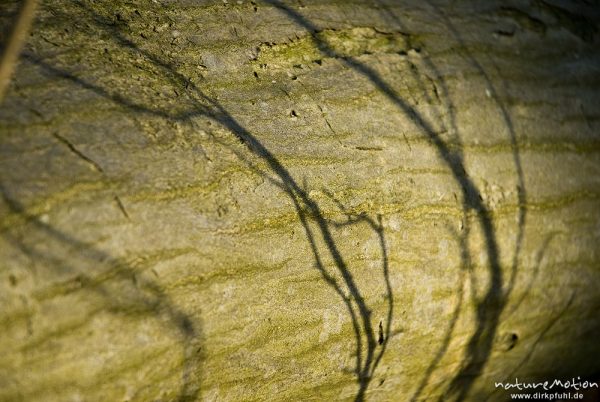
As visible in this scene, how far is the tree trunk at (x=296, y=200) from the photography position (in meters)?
0.97

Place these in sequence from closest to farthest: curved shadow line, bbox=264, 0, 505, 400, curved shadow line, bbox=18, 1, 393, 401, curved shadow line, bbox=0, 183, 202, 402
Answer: curved shadow line, bbox=0, 183, 202, 402 < curved shadow line, bbox=18, 1, 393, 401 < curved shadow line, bbox=264, 0, 505, 400

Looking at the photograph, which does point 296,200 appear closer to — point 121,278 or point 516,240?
point 121,278

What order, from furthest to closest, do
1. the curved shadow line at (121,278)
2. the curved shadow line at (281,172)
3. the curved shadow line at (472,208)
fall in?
the curved shadow line at (472,208)
the curved shadow line at (281,172)
the curved shadow line at (121,278)

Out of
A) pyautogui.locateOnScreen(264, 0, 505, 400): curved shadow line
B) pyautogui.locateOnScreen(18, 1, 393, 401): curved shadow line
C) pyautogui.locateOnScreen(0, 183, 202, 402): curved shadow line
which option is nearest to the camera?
pyautogui.locateOnScreen(0, 183, 202, 402): curved shadow line

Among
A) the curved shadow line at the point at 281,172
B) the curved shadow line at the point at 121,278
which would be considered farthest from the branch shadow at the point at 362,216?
the curved shadow line at the point at 121,278

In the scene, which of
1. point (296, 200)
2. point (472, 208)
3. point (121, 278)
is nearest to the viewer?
point (121, 278)

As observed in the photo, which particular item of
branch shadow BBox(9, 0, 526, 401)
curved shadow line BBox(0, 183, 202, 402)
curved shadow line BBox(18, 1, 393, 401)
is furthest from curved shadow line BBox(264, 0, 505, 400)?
curved shadow line BBox(0, 183, 202, 402)

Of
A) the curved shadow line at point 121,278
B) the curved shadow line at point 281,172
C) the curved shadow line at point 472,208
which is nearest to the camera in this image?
the curved shadow line at point 121,278

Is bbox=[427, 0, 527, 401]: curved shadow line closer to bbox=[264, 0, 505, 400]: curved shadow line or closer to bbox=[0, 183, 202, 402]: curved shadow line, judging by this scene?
bbox=[264, 0, 505, 400]: curved shadow line

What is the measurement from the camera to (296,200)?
3.77 ft

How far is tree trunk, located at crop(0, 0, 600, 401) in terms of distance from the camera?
0.97 metres

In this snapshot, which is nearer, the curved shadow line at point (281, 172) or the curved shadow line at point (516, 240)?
the curved shadow line at point (281, 172)

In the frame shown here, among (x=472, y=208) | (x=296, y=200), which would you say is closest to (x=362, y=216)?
(x=296, y=200)

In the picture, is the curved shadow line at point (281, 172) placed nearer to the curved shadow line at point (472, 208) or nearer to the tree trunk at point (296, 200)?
the tree trunk at point (296, 200)
